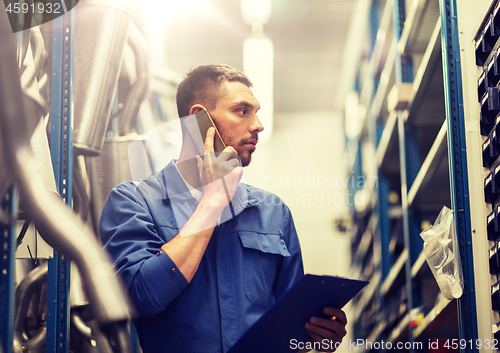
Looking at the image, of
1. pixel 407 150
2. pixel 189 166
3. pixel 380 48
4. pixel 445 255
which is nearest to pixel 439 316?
pixel 445 255

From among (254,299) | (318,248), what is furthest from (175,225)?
(318,248)

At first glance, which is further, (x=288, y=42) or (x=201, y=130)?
(x=288, y=42)

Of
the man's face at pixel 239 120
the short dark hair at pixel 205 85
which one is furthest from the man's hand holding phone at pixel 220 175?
the short dark hair at pixel 205 85

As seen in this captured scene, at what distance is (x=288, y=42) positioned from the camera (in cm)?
430

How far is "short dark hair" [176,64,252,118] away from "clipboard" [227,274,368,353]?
764 mm

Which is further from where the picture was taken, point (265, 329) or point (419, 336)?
point (419, 336)

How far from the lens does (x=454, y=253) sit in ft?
4.97

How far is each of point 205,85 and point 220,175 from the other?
0.46 m

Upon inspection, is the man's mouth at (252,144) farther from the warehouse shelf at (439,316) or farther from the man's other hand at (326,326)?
the warehouse shelf at (439,316)

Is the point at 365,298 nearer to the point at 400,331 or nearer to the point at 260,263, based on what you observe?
the point at 400,331

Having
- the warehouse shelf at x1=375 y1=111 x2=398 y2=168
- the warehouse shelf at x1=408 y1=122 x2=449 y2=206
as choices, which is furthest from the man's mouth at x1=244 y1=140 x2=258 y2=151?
the warehouse shelf at x1=375 y1=111 x2=398 y2=168

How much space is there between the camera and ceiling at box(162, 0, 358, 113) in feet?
10.2

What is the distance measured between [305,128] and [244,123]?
250cm

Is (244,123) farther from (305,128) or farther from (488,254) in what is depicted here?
(305,128)
